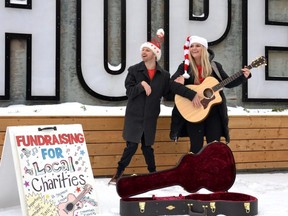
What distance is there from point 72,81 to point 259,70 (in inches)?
91.9

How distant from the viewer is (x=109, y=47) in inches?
199

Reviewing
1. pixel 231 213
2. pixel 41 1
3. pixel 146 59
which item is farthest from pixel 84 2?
pixel 231 213

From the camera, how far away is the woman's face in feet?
12.7

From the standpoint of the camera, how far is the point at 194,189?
129 inches

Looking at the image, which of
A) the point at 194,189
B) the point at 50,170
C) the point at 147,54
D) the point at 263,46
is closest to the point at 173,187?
the point at 194,189

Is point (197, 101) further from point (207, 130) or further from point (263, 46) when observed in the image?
point (263, 46)

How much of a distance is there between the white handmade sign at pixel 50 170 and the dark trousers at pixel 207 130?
116cm

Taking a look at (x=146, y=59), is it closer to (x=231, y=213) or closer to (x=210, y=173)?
(x=210, y=173)

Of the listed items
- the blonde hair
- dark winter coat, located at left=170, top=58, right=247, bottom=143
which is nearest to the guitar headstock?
dark winter coat, located at left=170, top=58, right=247, bottom=143

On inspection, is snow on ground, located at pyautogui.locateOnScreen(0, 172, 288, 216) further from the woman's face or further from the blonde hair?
the woman's face

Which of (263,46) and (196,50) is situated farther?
(263,46)

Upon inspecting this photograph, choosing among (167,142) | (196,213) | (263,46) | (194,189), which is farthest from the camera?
(263,46)

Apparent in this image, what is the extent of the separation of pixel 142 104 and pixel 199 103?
52cm

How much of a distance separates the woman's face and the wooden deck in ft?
2.92
